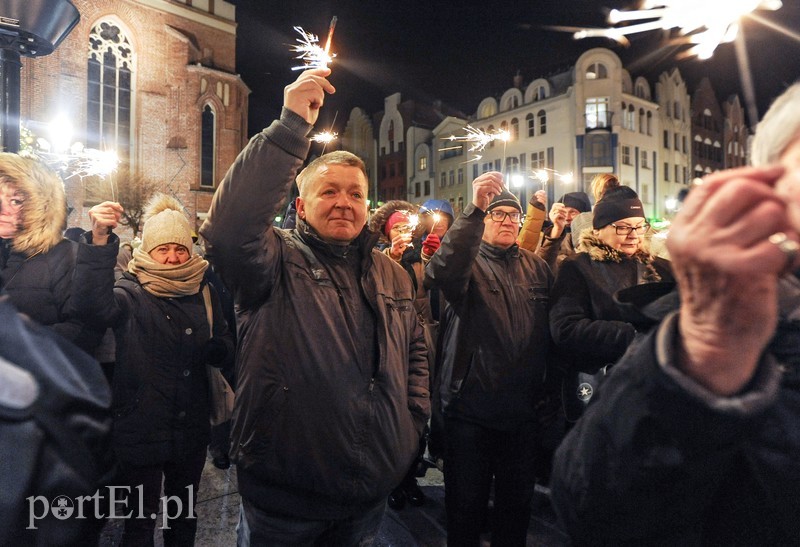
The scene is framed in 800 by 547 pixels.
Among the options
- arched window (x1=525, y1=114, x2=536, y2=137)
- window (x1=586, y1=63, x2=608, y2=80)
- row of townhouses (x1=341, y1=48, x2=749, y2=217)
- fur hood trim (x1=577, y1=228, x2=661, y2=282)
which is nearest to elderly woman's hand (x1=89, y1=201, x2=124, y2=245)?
fur hood trim (x1=577, y1=228, x2=661, y2=282)

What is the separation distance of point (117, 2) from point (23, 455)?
33055 mm

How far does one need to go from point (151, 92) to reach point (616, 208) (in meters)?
29.9

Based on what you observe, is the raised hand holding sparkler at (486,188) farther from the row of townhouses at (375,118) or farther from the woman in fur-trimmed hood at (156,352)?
the row of townhouses at (375,118)

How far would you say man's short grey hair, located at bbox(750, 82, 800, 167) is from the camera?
105 centimetres

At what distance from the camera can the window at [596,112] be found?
109ft

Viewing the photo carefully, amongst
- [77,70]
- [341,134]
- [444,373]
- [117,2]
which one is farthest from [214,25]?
[444,373]

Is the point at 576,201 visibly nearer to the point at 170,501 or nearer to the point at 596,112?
the point at 170,501

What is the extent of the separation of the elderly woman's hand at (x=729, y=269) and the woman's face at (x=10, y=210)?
3.15m

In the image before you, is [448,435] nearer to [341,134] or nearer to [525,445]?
[525,445]

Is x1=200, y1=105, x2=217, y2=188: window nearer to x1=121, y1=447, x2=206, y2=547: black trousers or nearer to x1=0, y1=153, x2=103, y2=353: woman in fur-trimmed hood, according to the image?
x1=0, y1=153, x2=103, y2=353: woman in fur-trimmed hood

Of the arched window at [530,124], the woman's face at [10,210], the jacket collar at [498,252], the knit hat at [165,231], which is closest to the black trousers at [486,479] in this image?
the jacket collar at [498,252]

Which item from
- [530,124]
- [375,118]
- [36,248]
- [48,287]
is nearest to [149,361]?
[48,287]

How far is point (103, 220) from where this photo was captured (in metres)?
2.71

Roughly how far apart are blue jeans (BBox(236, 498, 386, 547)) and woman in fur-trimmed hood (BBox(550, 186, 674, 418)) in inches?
62.2
